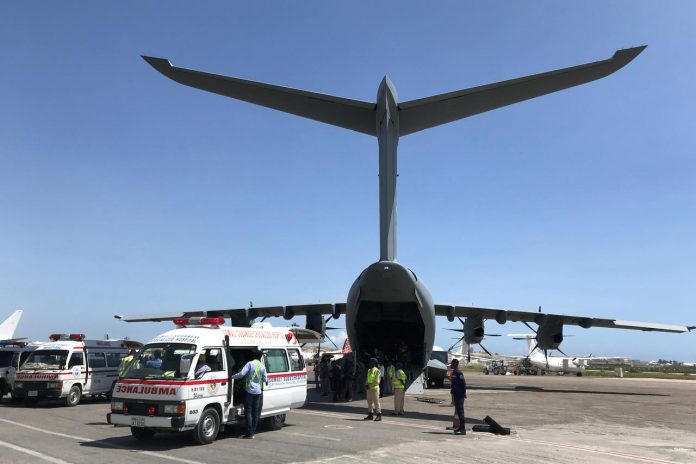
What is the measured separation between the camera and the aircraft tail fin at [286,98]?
38.0 ft

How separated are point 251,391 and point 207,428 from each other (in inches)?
42.1

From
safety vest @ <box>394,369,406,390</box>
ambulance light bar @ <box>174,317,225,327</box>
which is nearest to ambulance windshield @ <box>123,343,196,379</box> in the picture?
ambulance light bar @ <box>174,317,225,327</box>

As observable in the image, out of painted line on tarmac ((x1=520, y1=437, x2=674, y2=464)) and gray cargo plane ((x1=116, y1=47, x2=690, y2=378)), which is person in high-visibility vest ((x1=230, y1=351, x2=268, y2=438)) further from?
painted line on tarmac ((x1=520, y1=437, x2=674, y2=464))

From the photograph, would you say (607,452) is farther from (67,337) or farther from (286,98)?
(67,337)

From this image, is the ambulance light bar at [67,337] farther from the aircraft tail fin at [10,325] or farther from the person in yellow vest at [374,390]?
the aircraft tail fin at [10,325]

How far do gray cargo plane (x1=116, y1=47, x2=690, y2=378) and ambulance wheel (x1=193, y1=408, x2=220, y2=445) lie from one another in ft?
19.3

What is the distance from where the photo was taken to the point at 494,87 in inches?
483

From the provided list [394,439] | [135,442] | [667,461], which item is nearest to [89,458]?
[135,442]

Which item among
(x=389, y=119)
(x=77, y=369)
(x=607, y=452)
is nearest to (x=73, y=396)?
(x=77, y=369)

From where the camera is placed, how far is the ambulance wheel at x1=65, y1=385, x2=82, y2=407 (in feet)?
55.7

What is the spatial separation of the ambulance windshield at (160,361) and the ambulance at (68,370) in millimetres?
7791

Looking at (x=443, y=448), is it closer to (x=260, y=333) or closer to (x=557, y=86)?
(x=260, y=333)

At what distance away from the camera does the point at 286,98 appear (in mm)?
13117

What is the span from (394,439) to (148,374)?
4.96 m
